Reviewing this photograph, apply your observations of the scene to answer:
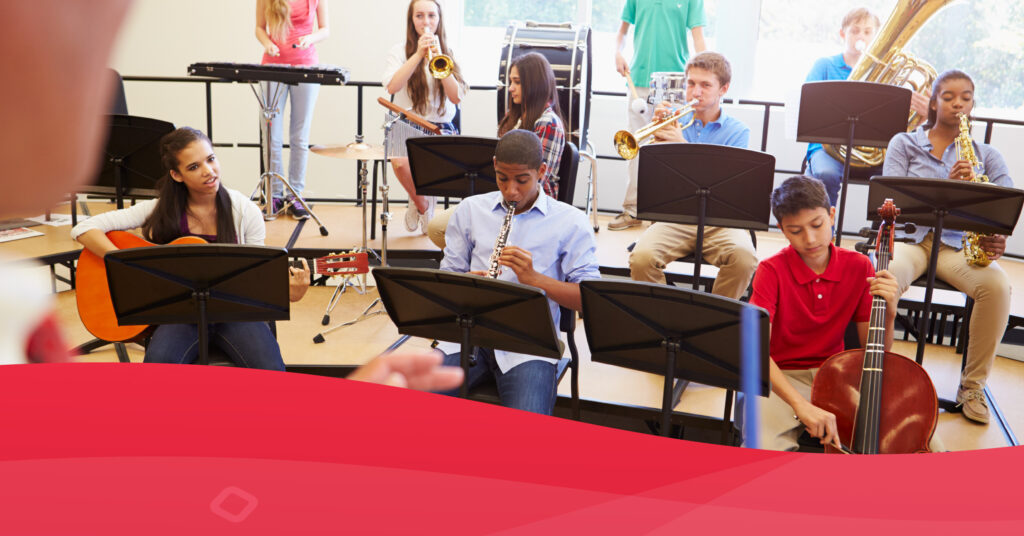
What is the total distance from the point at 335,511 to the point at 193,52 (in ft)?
28.0

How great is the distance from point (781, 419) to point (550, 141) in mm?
1987

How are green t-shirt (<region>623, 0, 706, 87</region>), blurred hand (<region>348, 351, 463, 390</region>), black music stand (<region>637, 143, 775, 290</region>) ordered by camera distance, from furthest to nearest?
green t-shirt (<region>623, 0, 706, 87</region>), black music stand (<region>637, 143, 775, 290</region>), blurred hand (<region>348, 351, 463, 390</region>)

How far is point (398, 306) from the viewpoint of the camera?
299 centimetres

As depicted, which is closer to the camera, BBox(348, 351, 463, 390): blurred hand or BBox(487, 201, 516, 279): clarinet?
BBox(348, 351, 463, 390): blurred hand

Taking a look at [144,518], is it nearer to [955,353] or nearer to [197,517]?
[197,517]

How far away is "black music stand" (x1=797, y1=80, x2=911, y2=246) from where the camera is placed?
4449 mm

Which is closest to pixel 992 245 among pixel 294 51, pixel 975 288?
pixel 975 288

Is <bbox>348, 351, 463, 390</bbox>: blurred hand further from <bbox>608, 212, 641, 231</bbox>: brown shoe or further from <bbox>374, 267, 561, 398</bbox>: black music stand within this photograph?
<bbox>608, 212, 641, 231</bbox>: brown shoe

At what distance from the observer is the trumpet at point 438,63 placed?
525 centimetres

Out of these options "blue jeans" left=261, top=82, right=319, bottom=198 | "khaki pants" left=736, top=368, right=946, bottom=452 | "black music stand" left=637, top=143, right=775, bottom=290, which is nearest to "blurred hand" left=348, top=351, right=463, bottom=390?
"khaki pants" left=736, top=368, right=946, bottom=452

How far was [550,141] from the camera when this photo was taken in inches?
178

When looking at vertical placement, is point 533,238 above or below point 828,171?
below

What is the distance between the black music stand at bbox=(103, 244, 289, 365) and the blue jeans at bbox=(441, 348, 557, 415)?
73 centimetres

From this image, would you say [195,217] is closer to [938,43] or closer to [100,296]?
[100,296]
